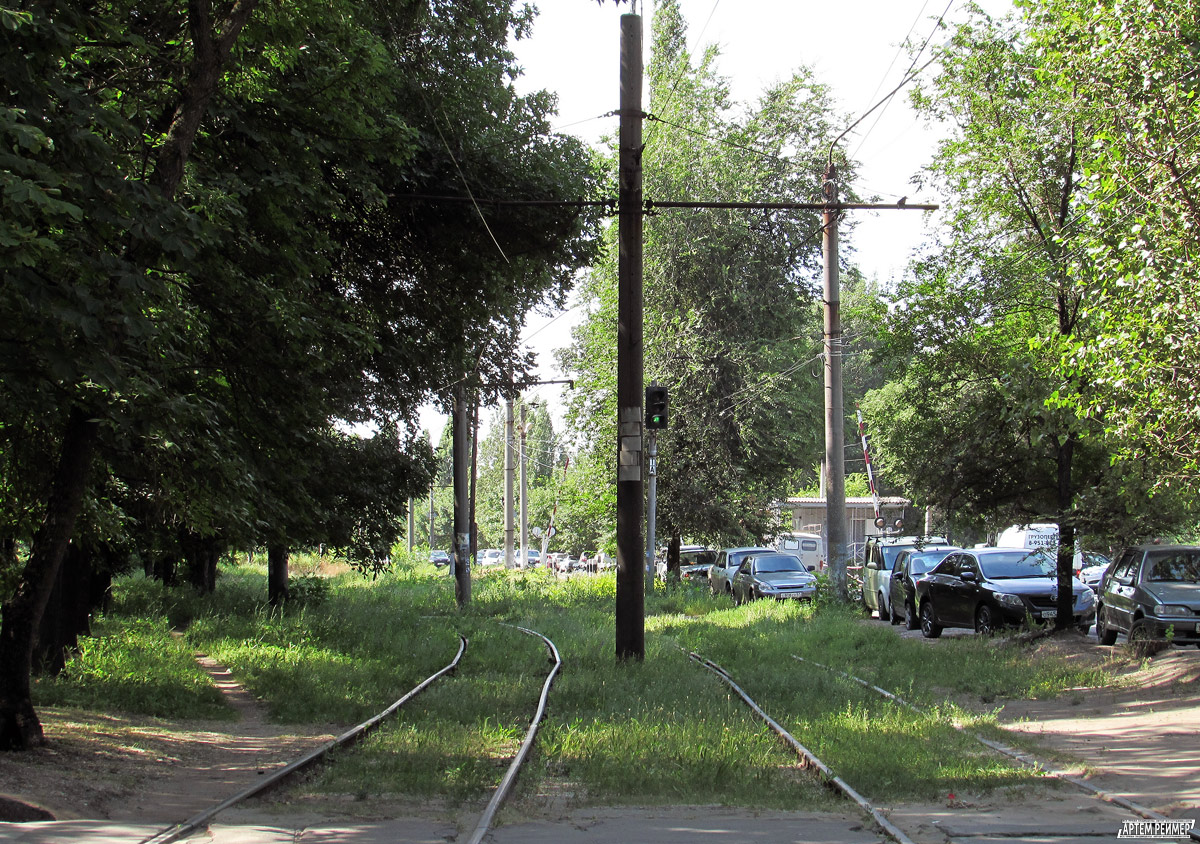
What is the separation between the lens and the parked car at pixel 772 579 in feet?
85.5

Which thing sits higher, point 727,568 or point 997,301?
point 997,301

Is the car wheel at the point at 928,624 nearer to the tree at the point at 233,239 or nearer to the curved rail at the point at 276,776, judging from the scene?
the tree at the point at 233,239

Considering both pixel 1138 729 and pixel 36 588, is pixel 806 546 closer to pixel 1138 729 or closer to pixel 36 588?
pixel 1138 729

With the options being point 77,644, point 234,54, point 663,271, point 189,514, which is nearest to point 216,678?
point 77,644

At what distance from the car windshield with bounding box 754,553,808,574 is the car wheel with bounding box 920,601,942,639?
7904 mm

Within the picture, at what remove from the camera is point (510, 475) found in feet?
147

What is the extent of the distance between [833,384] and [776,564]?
22.8 feet

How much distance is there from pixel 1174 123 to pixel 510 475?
36.1 m

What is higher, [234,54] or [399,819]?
[234,54]

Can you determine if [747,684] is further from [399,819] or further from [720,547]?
[720,547]

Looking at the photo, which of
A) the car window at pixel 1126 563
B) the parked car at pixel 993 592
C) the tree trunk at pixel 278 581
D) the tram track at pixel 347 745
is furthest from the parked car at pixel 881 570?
the tree trunk at pixel 278 581

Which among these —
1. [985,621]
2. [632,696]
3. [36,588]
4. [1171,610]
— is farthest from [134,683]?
[1171,610]

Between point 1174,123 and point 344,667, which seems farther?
point 344,667

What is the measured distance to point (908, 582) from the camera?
69.0ft
